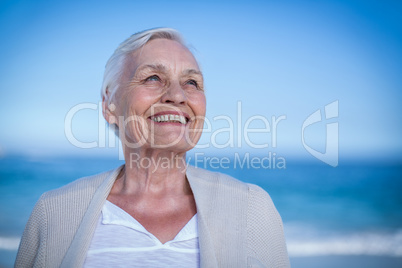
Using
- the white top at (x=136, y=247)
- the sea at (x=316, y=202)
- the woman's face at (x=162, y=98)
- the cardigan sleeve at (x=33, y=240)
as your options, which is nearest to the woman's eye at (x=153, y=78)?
the woman's face at (x=162, y=98)

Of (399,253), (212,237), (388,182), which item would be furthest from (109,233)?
(388,182)

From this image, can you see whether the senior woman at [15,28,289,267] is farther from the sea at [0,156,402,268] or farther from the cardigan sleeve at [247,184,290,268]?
the sea at [0,156,402,268]

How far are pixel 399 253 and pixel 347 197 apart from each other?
482cm

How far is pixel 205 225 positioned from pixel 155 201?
329 mm

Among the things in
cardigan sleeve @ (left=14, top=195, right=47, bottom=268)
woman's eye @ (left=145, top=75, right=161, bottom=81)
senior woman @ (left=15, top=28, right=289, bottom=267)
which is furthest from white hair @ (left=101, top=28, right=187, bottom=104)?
cardigan sleeve @ (left=14, top=195, right=47, bottom=268)

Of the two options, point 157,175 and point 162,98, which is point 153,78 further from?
point 157,175

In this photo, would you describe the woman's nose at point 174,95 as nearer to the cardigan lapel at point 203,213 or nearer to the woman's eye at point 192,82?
the woman's eye at point 192,82

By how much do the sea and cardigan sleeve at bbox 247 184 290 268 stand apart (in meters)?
3.24

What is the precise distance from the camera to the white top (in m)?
1.39

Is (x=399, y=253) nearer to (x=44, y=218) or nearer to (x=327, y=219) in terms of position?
(x=327, y=219)

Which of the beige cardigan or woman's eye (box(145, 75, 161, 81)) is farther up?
woman's eye (box(145, 75, 161, 81))

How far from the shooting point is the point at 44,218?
1.57 m

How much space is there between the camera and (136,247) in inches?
56.1

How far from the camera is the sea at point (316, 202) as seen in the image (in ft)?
16.4
